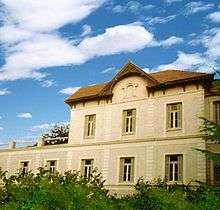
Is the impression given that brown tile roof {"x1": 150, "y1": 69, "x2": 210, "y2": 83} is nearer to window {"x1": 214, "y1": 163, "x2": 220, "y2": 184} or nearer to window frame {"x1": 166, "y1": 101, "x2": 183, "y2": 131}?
window frame {"x1": 166, "y1": 101, "x2": 183, "y2": 131}

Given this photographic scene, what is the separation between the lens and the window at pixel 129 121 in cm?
2777

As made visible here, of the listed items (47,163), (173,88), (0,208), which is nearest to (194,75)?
(173,88)

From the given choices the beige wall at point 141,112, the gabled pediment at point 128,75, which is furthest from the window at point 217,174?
the gabled pediment at point 128,75

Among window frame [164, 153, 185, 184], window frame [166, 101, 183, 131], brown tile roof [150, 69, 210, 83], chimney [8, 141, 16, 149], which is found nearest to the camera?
window frame [164, 153, 185, 184]

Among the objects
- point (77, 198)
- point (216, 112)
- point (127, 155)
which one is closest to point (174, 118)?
point (216, 112)

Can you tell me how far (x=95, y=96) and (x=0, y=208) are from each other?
740 inches

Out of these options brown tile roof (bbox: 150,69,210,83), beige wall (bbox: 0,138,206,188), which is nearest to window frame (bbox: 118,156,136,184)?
beige wall (bbox: 0,138,206,188)

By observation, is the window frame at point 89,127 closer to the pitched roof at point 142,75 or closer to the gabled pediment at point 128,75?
the pitched roof at point 142,75

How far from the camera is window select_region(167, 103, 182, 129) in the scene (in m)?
25.7

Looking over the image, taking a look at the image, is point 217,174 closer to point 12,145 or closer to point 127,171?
point 127,171

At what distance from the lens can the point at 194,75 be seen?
83.9 feet

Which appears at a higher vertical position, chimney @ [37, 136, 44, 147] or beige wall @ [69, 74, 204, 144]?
beige wall @ [69, 74, 204, 144]

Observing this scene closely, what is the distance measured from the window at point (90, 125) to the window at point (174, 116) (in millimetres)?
6165

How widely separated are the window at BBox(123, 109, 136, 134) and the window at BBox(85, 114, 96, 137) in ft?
8.97
